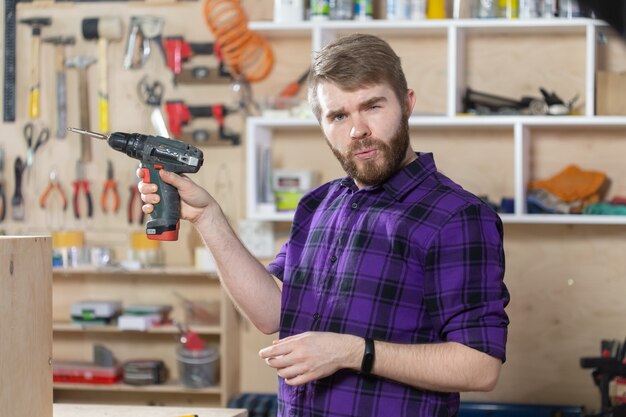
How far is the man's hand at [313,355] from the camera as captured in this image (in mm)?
1579

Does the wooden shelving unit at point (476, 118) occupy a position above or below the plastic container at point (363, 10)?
below

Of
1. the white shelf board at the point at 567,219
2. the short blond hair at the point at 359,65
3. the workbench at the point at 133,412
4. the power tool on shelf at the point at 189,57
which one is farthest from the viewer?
the power tool on shelf at the point at 189,57

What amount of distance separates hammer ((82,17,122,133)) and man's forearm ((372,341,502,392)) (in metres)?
2.61

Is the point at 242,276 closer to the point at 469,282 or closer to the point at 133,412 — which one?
the point at 133,412

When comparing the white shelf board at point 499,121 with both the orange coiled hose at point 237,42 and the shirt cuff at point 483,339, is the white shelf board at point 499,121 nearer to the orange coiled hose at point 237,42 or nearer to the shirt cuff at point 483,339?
the orange coiled hose at point 237,42

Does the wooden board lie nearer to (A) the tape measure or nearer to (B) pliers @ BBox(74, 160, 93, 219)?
(B) pliers @ BBox(74, 160, 93, 219)

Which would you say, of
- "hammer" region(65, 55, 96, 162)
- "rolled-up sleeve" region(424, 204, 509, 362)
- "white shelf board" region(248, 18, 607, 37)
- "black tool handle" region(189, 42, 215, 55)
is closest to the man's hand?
"rolled-up sleeve" region(424, 204, 509, 362)

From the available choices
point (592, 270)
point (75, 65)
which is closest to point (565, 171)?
point (592, 270)

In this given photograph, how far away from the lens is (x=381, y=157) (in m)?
1.74

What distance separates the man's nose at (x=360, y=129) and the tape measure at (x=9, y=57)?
8.97 feet

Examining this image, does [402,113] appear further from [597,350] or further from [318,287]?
[597,350]

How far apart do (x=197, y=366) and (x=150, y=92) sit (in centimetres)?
120

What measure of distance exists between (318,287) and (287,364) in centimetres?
23

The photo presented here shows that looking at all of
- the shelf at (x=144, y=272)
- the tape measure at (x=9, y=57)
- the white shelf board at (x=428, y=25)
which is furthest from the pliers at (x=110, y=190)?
the white shelf board at (x=428, y=25)
